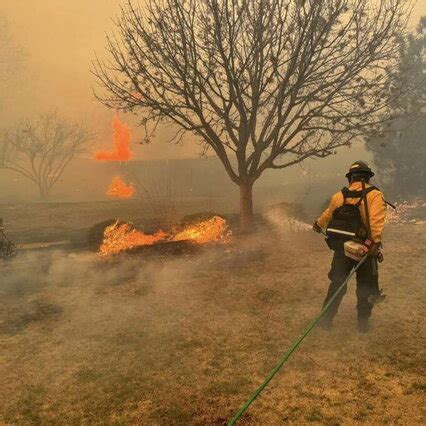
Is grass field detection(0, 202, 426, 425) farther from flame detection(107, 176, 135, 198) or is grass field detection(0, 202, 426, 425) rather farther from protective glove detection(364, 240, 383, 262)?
flame detection(107, 176, 135, 198)

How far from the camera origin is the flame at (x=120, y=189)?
1348 inches

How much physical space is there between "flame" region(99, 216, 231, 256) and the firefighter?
557 cm

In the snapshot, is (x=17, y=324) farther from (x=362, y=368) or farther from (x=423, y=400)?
(x=423, y=400)

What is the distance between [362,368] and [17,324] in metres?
4.68

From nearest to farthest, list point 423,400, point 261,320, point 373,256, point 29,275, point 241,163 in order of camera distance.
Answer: point 423,400 < point 373,256 < point 261,320 < point 29,275 < point 241,163

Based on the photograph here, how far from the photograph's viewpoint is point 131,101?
408 inches

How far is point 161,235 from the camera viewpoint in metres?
11.6

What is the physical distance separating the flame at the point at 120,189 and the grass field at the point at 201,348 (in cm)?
2641

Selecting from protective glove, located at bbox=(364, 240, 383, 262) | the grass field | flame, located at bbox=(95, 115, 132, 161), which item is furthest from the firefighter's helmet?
flame, located at bbox=(95, 115, 132, 161)

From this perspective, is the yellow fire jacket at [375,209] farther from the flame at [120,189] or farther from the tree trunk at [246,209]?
the flame at [120,189]

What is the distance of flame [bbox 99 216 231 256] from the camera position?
1030cm

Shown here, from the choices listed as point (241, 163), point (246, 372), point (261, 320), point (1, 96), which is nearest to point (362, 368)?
point (246, 372)

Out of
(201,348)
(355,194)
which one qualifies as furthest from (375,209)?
(201,348)

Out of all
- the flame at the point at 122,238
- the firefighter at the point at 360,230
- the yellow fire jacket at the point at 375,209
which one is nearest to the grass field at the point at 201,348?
the firefighter at the point at 360,230
